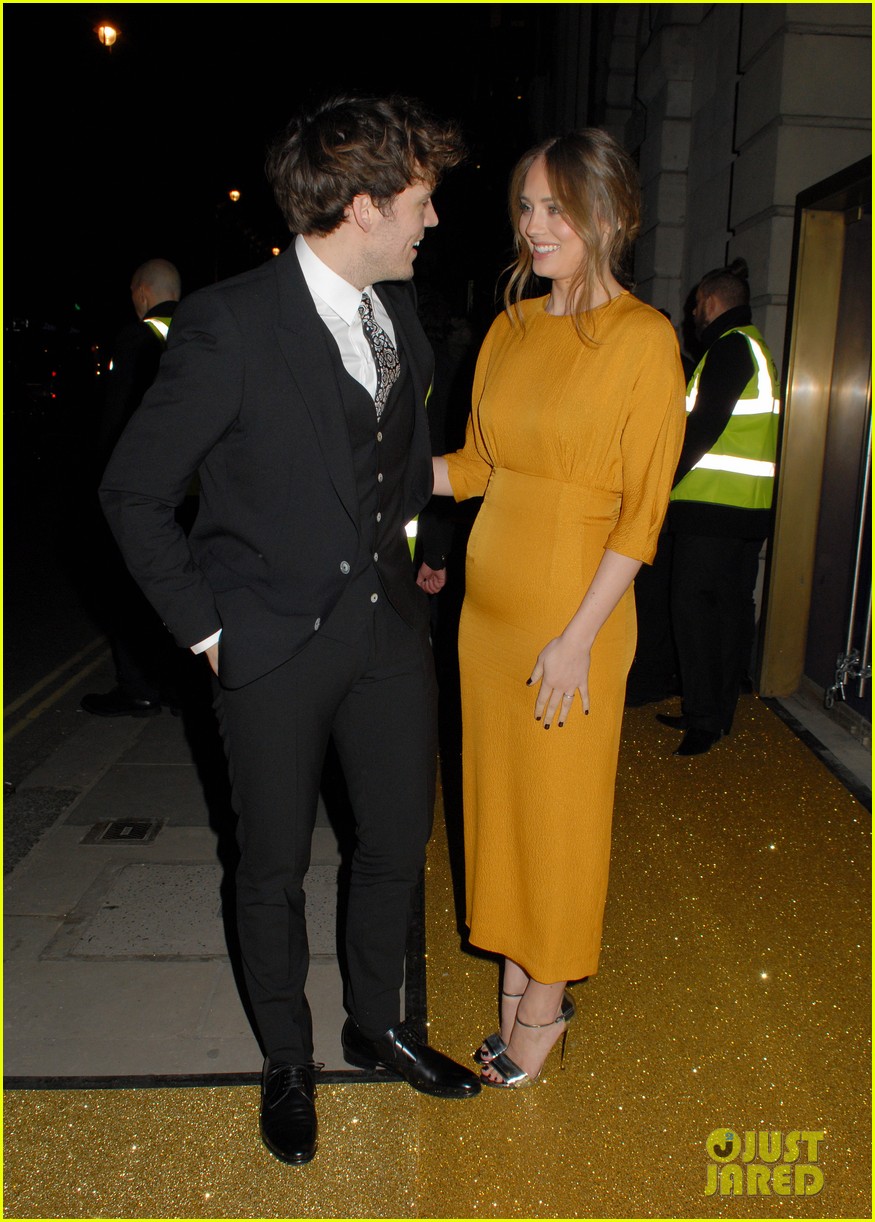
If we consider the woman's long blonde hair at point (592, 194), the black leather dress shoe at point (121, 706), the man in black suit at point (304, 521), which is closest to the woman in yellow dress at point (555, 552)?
the woman's long blonde hair at point (592, 194)

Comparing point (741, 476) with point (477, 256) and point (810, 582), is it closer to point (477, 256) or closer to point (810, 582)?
point (810, 582)

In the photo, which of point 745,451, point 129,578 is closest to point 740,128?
point 745,451

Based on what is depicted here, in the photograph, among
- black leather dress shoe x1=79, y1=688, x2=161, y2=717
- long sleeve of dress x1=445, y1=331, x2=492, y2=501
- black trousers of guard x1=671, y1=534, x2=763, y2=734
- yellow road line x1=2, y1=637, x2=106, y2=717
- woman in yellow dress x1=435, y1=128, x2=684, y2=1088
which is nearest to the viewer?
woman in yellow dress x1=435, y1=128, x2=684, y2=1088

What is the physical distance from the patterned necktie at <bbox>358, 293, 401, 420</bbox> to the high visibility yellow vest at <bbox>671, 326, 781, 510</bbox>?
2.68 m

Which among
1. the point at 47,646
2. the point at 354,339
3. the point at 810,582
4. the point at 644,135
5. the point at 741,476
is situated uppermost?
the point at 644,135

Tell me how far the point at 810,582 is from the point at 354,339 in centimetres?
410

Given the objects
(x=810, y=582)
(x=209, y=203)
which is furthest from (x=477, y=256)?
(x=810, y=582)

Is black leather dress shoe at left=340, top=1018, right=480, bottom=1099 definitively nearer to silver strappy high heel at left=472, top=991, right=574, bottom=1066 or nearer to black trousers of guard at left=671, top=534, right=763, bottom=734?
silver strappy high heel at left=472, top=991, right=574, bottom=1066

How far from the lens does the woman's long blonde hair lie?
2.00 metres

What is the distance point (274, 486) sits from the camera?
2031 millimetres

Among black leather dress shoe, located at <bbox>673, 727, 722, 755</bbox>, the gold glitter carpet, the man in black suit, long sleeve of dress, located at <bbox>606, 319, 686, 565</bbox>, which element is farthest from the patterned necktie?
black leather dress shoe, located at <bbox>673, 727, 722, 755</bbox>

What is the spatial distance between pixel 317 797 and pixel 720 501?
3015 mm

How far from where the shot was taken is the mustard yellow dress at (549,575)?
204 cm

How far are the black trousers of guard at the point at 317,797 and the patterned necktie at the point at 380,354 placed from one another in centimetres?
45
